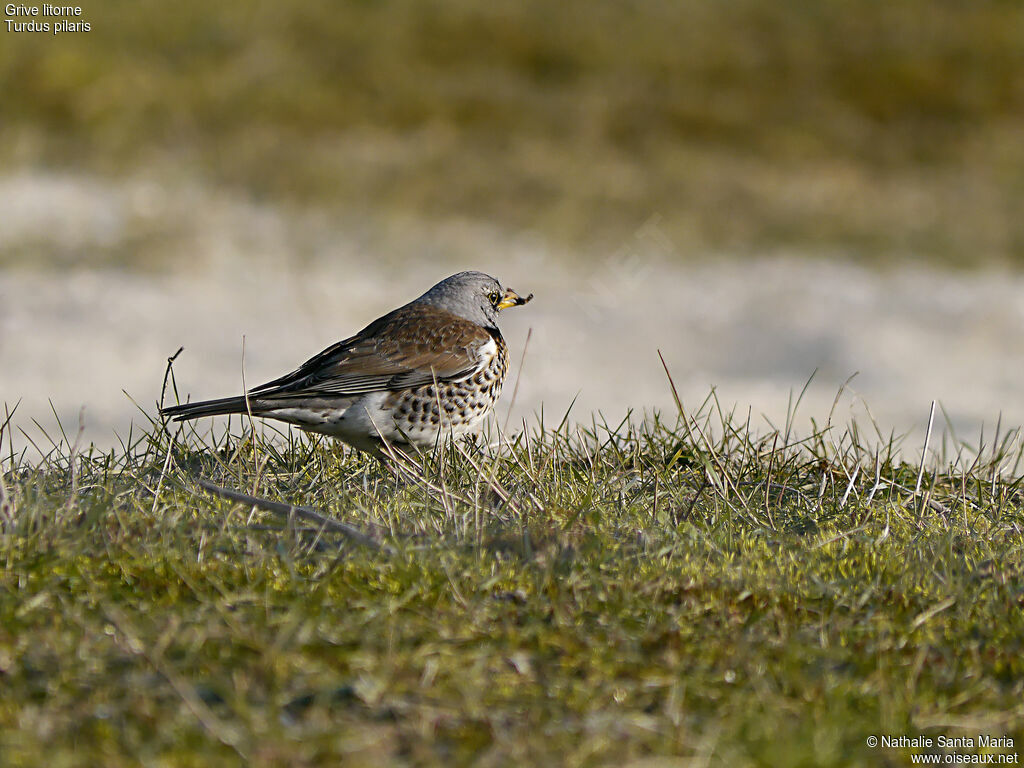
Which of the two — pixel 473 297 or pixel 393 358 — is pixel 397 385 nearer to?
pixel 393 358

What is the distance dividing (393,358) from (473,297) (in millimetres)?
974

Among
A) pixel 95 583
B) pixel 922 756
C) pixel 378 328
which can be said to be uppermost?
pixel 378 328

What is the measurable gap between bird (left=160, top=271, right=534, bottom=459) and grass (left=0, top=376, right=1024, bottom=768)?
1.15m

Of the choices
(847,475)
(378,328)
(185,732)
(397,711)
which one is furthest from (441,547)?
(378,328)

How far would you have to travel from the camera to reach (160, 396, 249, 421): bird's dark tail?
18.5 ft

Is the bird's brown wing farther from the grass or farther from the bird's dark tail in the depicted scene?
the grass

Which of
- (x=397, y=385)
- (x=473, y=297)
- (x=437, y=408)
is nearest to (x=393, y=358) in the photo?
(x=397, y=385)

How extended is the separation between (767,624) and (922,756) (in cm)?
77

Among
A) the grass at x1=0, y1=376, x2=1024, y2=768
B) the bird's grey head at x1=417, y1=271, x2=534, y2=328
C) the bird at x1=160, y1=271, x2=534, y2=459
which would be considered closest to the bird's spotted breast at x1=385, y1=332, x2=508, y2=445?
the bird at x1=160, y1=271, x2=534, y2=459

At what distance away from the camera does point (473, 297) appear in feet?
23.6

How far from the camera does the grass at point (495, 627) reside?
2.50 metres

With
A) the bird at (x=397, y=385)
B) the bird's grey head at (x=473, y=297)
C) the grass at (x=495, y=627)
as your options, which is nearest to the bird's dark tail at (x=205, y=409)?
the bird at (x=397, y=385)

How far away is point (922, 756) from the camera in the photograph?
102 inches

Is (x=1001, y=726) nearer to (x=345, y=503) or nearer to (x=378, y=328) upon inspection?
(x=345, y=503)
